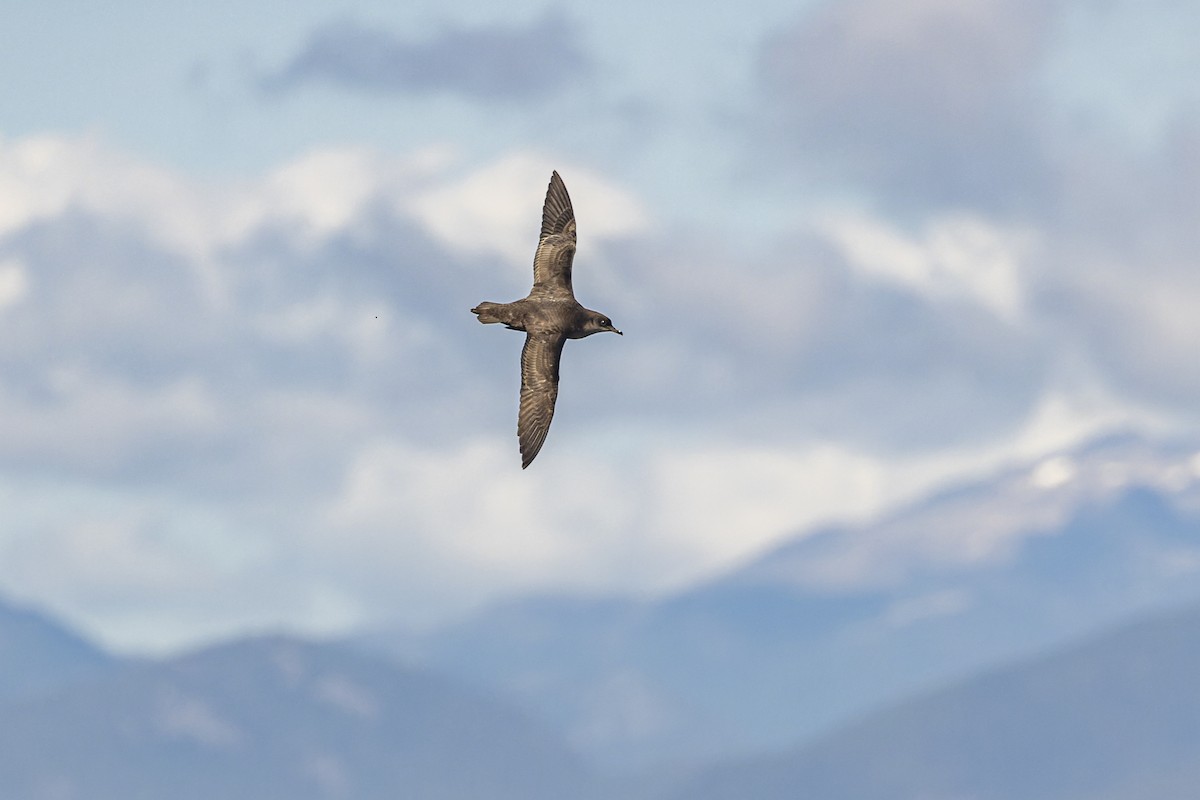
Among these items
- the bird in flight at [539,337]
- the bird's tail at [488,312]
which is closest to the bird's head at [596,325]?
the bird in flight at [539,337]

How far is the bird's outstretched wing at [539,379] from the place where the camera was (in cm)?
7206

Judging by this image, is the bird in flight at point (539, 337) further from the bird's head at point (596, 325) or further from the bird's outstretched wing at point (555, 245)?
the bird's outstretched wing at point (555, 245)

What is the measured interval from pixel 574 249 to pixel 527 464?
11.6m

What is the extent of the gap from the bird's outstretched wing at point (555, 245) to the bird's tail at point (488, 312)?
467 cm

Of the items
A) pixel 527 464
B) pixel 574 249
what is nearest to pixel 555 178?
pixel 574 249

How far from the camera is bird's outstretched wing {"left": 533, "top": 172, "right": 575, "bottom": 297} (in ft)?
251

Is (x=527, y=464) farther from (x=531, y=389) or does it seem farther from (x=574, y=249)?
(x=574, y=249)

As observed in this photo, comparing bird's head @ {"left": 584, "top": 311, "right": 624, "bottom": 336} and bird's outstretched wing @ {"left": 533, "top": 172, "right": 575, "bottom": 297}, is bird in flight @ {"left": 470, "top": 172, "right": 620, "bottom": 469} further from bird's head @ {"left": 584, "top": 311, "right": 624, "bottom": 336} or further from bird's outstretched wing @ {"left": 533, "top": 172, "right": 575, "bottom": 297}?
bird's outstretched wing @ {"left": 533, "top": 172, "right": 575, "bottom": 297}

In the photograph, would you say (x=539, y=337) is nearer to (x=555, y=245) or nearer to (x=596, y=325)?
(x=596, y=325)

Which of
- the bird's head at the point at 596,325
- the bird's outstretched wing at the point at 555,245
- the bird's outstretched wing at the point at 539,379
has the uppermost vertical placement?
the bird's outstretched wing at the point at 555,245

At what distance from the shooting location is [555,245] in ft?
255

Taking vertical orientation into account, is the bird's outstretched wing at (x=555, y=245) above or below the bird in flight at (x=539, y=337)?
above

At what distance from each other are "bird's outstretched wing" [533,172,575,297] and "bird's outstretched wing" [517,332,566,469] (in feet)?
11.3

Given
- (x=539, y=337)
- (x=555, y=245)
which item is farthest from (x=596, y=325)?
(x=555, y=245)
